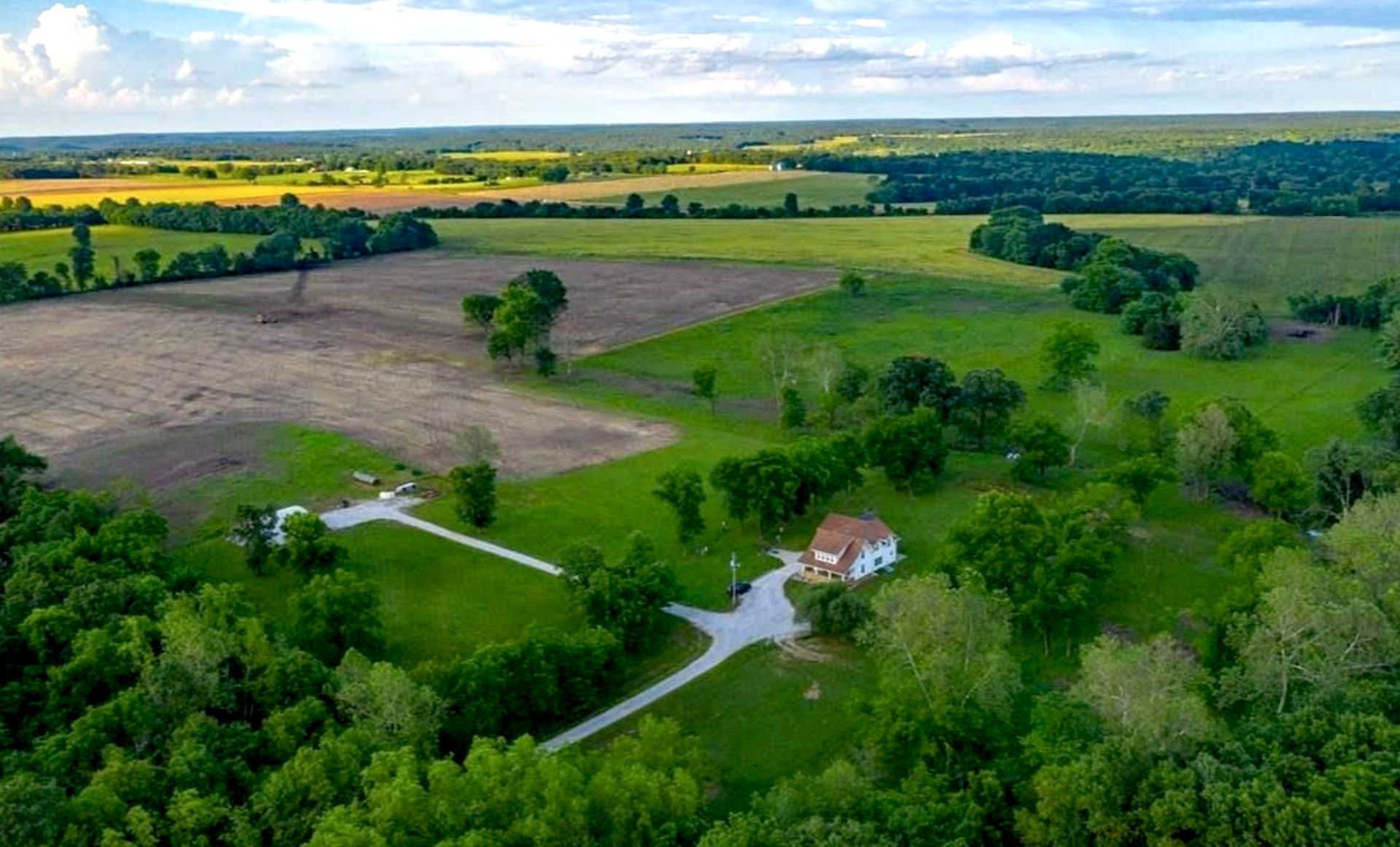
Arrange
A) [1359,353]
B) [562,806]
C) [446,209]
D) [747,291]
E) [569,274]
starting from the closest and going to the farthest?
[562,806] → [1359,353] → [747,291] → [569,274] → [446,209]

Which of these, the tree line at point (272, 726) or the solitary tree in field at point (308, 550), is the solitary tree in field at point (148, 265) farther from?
the solitary tree in field at point (308, 550)

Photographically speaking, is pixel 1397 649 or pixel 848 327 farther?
pixel 848 327

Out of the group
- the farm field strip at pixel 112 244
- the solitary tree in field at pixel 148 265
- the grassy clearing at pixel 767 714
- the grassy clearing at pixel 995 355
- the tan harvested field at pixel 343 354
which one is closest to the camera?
the grassy clearing at pixel 767 714

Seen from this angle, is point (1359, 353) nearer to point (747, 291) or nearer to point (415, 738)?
point (747, 291)

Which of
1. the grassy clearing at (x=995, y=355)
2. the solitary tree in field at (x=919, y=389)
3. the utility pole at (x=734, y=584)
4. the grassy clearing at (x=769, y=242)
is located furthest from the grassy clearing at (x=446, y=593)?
the grassy clearing at (x=769, y=242)

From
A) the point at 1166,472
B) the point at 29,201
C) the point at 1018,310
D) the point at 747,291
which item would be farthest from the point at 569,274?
the point at 29,201

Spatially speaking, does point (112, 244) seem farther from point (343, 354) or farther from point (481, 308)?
point (481, 308)
